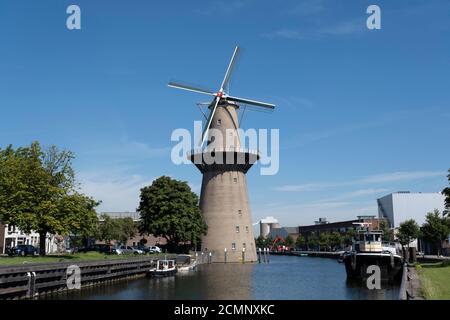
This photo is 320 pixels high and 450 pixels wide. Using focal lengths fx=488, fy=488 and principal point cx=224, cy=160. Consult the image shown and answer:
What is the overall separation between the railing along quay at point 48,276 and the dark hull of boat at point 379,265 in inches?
939

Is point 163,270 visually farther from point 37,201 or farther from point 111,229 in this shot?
point 111,229

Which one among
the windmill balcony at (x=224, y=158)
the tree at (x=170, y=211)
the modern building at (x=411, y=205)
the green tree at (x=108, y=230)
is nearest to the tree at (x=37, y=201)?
the tree at (x=170, y=211)

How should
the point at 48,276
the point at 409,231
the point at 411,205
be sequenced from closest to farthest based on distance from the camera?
the point at 48,276
the point at 409,231
the point at 411,205

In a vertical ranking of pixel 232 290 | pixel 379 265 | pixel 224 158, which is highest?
pixel 224 158

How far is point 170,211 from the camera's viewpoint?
7875 cm

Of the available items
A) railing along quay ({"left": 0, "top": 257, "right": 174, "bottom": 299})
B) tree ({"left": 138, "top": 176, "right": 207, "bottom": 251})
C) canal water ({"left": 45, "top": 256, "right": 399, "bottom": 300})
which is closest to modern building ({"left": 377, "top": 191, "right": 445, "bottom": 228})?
tree ({"left": 138, "top": 176, "right": 207, "bottom": 251})

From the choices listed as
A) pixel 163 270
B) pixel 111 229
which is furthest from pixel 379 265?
pixel 111 229

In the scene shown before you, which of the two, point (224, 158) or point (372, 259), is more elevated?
point (224, 158)

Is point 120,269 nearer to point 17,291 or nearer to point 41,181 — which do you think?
point 41,181

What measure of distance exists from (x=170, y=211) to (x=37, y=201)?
107 feet

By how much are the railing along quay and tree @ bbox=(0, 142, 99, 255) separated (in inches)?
242

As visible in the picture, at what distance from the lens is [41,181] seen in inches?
1897

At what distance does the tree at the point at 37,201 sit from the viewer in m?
46.3

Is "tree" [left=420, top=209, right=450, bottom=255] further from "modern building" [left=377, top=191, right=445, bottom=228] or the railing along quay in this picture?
"modern building" [left=377, top=191, right=445, bottom=228]
